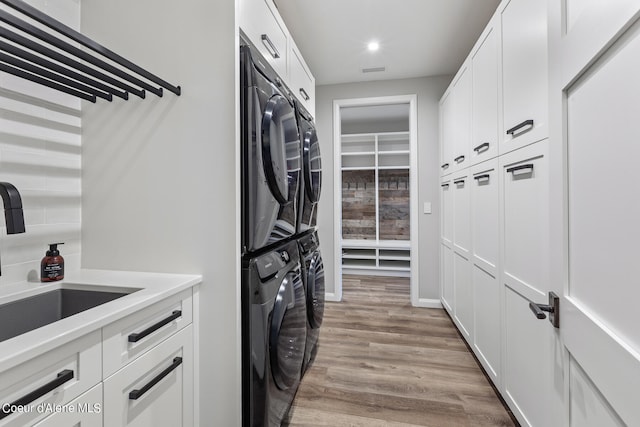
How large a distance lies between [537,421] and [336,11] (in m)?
2.67

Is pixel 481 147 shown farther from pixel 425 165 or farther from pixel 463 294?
pixel 425 165

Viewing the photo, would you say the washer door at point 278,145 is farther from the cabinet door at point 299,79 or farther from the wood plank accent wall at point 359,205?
the wood plank accent wall at point 359,205

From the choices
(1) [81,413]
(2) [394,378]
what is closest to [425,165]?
(2) [394,378]

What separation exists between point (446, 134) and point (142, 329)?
2919mm

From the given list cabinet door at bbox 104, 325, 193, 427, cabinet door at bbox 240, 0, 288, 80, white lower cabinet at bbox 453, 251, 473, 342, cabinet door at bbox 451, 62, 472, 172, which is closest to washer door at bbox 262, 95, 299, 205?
cabinet door at bbox 240, 0, 288, 80

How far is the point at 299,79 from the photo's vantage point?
7.07ft

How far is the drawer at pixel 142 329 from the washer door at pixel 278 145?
21.9 inches

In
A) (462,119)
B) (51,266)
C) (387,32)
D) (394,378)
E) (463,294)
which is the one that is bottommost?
(394,378)

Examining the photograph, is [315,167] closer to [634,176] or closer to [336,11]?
[336,11]

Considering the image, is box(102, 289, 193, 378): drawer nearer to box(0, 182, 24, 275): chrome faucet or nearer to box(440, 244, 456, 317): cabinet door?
box(0, 182, 24, 275): chrome faucet

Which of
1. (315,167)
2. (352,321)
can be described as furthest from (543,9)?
(352,321)

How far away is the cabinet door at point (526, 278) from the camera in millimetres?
1230

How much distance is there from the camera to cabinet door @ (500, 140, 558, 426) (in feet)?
4.04

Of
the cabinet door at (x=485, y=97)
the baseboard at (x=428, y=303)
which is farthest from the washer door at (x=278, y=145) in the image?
the baseboard at (x=428, y=303)
